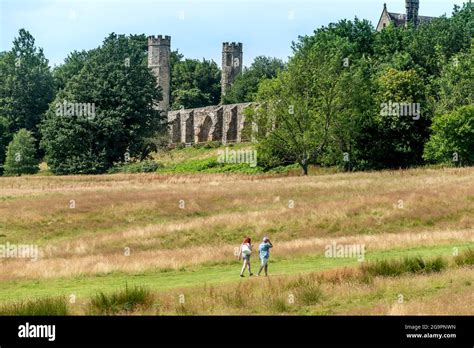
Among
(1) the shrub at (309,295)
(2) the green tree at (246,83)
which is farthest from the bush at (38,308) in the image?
(2) the green tree at (246,83)

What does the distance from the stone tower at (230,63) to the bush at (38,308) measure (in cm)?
12473

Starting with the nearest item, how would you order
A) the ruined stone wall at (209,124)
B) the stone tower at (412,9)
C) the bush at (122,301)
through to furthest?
1. the bush at (122,301)
2. the ruined stone wall at (209,124)
3. the stone tower at (412,9)

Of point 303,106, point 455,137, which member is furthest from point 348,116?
point 455,137

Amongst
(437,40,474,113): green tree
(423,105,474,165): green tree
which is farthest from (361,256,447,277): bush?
(437,40,474,113): green tree

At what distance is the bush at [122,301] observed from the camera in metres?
25.9

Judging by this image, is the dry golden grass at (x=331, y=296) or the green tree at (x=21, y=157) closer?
the dry golden grass at (x=331, y=296)

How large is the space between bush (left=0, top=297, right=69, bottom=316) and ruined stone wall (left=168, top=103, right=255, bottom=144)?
86.0m

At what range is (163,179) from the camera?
7675cm

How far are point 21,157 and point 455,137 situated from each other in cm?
4589

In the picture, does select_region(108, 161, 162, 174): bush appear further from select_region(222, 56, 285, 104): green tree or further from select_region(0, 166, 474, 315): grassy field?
select_region(222, 56, 285, 104): green tree

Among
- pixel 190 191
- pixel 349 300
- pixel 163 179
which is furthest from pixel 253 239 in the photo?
pixel 163 179

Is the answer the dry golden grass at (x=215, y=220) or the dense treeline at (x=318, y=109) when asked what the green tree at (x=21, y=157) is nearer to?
the dense treeline at (x=318, y=109)
